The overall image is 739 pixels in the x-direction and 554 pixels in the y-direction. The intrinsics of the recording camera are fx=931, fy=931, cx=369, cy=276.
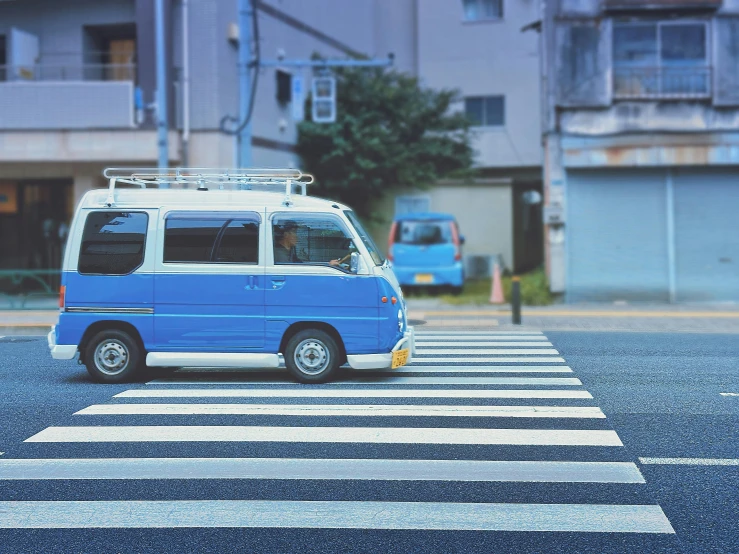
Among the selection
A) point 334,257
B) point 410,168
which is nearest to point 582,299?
point 410,168

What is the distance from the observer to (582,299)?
21469 millimetres

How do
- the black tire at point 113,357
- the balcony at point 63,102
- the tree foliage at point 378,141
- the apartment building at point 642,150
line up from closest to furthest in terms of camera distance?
the black tire at point 113,357
the apartment building at point 642,150
the balcony at point 63,102
the tree foliage at point 378,141

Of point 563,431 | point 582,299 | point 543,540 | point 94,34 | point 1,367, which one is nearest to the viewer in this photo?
point 543,540

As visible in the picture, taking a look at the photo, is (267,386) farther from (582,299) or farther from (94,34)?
(94,34)

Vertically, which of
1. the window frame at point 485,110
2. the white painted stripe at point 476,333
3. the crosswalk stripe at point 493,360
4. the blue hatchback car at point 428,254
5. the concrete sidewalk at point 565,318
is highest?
the window frame at point 485,110

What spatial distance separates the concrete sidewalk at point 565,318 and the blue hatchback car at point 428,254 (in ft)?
3.65

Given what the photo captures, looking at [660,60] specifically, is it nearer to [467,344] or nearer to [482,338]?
[482,338]

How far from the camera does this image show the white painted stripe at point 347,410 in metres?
8.80

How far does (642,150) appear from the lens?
68.6 feet

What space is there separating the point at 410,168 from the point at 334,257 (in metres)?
18.0

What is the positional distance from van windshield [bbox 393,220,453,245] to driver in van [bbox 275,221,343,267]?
471 inches

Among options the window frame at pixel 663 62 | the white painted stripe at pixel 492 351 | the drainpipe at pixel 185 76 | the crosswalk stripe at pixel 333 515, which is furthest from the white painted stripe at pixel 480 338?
the drainpipe at pixel 185 76

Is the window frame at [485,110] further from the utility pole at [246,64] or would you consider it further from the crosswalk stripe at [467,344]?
the crosswalk stripe at [467,344]

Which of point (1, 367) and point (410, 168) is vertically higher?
point (410, 168)
